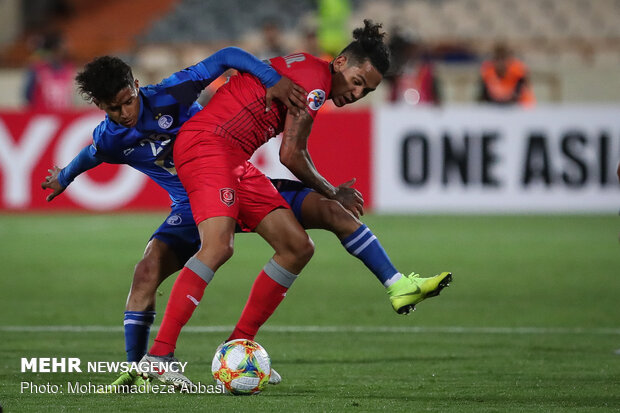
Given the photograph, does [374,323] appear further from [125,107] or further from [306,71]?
[125,107]

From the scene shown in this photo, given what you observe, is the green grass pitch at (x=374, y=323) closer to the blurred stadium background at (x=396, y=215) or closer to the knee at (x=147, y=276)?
the blurred stadium background at (x=396, y=215)

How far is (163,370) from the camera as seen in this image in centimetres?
510

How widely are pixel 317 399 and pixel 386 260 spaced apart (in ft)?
2.73

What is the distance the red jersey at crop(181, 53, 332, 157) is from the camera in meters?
5.43

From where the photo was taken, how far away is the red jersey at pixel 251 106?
5.43 meters

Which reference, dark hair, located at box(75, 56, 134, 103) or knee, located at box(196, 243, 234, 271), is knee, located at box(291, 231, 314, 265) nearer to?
knee, located at box(196, 243, 234, 271)

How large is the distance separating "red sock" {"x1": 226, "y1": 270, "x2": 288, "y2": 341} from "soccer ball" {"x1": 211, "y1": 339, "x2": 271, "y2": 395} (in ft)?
1.31

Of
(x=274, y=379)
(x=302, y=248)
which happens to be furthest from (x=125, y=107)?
(x=274, y=379)

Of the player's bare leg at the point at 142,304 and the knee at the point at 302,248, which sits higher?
the knee at the point at 302,248

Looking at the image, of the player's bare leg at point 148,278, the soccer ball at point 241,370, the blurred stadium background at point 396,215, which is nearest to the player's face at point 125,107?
the player's bare leg at point 148,278

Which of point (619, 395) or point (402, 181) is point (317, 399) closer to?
point (619, 395)

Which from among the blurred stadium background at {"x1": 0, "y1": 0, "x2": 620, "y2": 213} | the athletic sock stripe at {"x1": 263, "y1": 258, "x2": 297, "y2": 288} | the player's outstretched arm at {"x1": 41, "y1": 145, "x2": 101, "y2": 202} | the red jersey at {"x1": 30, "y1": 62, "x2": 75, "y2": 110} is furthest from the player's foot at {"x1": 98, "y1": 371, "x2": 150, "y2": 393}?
the red jersey at {"x1": 30, "y1": 62, "x2": 75, "y2": 110}

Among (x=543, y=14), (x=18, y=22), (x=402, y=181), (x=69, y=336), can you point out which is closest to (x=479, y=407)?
(x=69, y=336)

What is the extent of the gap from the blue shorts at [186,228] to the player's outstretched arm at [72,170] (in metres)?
0.48
